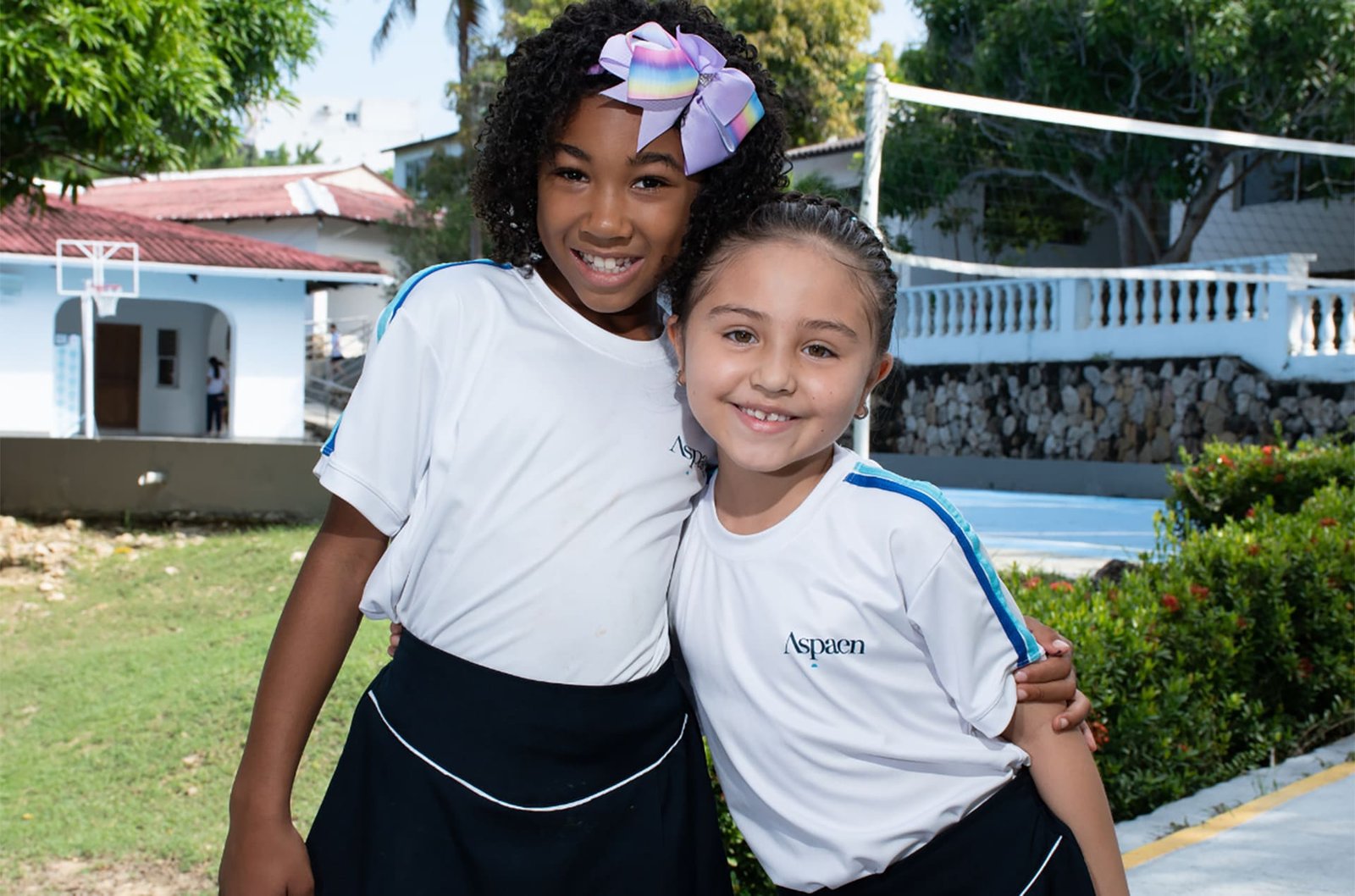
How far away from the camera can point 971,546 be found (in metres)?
1.66

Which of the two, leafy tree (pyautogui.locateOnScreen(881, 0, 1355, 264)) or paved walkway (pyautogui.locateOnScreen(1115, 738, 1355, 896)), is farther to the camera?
leafy tree (pyautogui.locateOnScreen(881, 0, 1355, 264))

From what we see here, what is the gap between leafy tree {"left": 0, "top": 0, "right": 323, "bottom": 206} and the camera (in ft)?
25.1

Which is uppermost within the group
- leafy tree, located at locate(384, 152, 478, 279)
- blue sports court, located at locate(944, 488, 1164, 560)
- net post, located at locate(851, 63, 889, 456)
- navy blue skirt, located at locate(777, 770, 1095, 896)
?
leafy tree, located at locate(384, 152, 478, 279)

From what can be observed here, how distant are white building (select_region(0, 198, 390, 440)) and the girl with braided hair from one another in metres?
16.3

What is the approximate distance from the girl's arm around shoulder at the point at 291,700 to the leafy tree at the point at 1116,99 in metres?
12.9

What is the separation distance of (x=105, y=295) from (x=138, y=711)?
441 inches

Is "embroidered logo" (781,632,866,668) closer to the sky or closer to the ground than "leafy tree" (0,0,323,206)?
closer to the ground

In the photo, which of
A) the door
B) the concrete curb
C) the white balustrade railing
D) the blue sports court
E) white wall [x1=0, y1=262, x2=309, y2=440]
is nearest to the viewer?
the concrete curb

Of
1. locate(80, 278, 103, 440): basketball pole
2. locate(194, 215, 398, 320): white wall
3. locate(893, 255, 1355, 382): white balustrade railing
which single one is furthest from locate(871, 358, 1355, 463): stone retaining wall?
locate(194, 215, 398, 320): white wall

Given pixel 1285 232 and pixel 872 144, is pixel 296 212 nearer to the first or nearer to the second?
pixel 1285 232

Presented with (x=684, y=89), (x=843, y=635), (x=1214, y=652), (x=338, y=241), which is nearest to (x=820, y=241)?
(x=684, y=89)

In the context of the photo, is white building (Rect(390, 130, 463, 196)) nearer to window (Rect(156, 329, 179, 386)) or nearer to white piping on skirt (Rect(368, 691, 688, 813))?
window (Rect(156, 329, 179, 386))

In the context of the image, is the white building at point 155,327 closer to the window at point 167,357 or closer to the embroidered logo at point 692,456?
the window at point 167,357

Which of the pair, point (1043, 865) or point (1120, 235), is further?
point (1120, 235)
